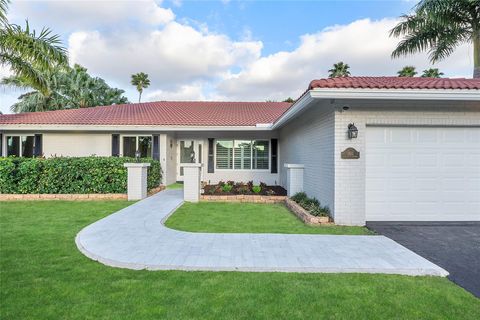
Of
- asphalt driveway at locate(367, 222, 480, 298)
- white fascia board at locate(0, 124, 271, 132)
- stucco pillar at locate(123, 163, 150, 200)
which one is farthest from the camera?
white fascia board at locate(0, 124, 271, 132)

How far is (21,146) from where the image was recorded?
14172 mm

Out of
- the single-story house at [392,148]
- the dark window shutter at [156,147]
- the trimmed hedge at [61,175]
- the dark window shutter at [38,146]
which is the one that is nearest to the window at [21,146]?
the dark window shutter at [38,146]

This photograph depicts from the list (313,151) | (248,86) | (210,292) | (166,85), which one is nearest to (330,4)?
(313,151)

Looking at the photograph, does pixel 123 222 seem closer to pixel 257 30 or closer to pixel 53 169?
pixel 53 169

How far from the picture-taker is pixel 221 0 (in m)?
12.0

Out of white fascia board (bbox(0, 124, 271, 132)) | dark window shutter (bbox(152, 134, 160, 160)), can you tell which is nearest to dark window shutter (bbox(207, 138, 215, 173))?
white fascia board (bbox(0, 124, 271, 132))

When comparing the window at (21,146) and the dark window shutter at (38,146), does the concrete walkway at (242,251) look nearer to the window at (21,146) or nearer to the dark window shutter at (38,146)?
the dark window shutter at (38,146)

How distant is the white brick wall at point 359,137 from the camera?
648cm

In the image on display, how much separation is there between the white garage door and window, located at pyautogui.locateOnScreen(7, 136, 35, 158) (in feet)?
51.1

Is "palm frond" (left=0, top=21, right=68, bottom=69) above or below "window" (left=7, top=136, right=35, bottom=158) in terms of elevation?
above

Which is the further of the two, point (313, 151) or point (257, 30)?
point (257, 30)

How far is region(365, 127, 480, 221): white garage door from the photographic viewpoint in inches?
264

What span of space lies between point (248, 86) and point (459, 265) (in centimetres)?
3074

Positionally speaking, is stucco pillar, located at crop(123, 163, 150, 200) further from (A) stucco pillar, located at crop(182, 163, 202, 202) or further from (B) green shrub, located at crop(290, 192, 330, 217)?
(B) green shrub, located at crop(290, 192, 330, 217)
